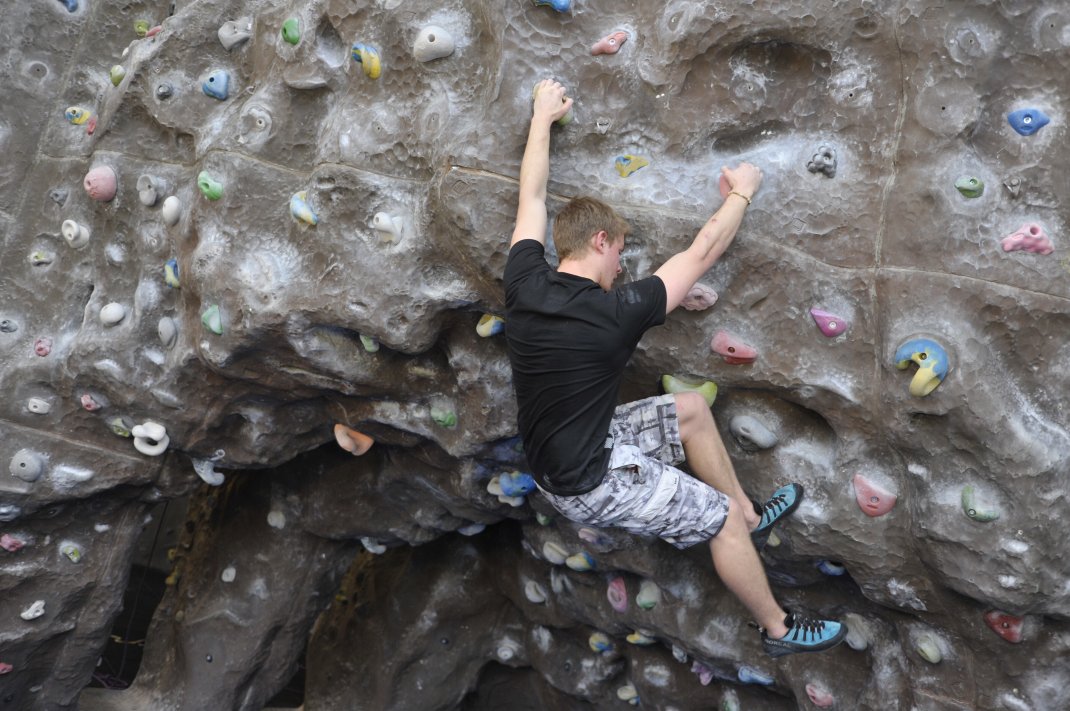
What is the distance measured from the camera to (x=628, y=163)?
325 cm

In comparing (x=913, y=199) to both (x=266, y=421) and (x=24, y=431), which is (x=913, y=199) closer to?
(x=266, y=421)

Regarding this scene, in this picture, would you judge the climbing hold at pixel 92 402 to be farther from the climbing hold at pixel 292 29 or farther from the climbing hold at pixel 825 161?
the climbing hold at pixel 825 161

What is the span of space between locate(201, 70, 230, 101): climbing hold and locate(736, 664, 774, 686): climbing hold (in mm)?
2872

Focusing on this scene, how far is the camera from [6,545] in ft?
14.8

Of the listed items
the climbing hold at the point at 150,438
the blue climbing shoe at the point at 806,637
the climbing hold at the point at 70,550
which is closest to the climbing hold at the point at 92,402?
the climbing hold at the point at 150,438

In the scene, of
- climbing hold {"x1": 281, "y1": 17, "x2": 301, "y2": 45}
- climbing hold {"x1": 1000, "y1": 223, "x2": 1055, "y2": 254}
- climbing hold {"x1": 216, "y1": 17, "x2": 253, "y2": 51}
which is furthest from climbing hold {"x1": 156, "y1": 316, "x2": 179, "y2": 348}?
climbing hold {"x1": 1000, "y1": 223, "x2": 1055, "y2": 254}

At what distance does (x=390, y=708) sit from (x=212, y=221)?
9.43ft

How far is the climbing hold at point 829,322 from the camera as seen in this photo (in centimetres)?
314

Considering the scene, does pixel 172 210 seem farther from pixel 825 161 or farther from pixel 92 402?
pixel 825 161

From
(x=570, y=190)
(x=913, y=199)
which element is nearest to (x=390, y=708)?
(x=570, y=190)

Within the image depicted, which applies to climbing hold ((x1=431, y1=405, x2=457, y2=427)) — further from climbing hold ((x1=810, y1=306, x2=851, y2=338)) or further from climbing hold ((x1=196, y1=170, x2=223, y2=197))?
climbing hold ((x1=810, y1=306, x2=851, y2=338))

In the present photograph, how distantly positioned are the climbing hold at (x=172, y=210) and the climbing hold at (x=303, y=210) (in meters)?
0.52

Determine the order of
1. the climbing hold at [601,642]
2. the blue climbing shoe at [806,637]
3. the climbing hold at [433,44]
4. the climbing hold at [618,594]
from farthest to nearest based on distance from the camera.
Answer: the climbing hold at [601,642], the climbing hold at [618,594], the blue climbing shoe at [806,637], the climbing hold at [433,44]

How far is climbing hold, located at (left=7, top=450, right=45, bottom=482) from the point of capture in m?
4.27
